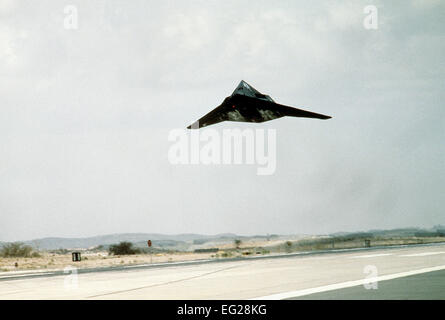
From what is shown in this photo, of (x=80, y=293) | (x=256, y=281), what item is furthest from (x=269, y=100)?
(x=80, y=293)

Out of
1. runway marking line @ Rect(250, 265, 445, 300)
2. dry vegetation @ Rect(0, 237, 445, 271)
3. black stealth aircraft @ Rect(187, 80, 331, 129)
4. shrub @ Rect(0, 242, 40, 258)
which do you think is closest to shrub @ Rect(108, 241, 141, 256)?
dry vegetation @ Rect(0, 237, 445, 271)

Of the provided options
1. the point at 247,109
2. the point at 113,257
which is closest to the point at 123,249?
the point at 113,257

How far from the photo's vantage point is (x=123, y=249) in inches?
3115

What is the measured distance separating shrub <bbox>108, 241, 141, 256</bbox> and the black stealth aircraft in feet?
168

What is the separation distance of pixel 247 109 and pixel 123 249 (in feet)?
183

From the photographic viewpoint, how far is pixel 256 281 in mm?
17844

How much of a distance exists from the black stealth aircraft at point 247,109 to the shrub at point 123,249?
168 feet

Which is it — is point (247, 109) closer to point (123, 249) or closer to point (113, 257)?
point (113, 257)

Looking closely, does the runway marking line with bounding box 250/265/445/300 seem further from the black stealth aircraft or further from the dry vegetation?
the dry vegetation

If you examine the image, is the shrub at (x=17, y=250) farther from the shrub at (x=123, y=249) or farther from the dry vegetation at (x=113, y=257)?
the shrub at (x=123, y=249)

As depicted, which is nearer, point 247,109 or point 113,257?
point 247,109
